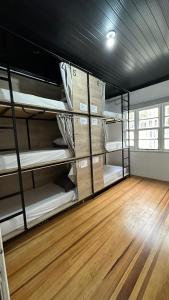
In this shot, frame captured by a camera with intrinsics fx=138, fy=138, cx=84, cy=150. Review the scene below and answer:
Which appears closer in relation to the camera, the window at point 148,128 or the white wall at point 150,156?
the white wall at point 150,156

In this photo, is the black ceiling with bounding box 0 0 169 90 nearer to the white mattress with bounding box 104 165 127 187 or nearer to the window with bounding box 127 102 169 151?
the window with bounding box 127 102 169 151

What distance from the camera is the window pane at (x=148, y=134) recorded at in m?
3.65

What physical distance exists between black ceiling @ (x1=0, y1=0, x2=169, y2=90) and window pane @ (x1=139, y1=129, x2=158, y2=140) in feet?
5.30

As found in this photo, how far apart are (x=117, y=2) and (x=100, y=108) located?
63.9 inches

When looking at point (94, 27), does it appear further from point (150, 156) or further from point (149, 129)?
point (150, 156)

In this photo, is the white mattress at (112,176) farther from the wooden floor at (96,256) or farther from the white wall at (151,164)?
the wooden floor at (96,256)

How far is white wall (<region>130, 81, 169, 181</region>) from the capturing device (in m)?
3.43

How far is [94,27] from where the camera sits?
5.71 ft

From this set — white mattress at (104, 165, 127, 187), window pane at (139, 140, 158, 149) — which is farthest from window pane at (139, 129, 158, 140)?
white mattress at (104, 165, 127, 187)

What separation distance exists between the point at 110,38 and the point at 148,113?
232 cm

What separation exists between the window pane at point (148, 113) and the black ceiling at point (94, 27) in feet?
3.92

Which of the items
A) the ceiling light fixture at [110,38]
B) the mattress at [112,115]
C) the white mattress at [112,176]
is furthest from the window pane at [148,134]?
the ceiling light fixture at [110,38]

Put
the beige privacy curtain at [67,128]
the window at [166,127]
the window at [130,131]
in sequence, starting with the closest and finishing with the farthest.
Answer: the beige privacy curtain at [67,128] → the window at [166,127] → the window at [130,131]

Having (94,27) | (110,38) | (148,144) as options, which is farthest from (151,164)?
(94,27)
